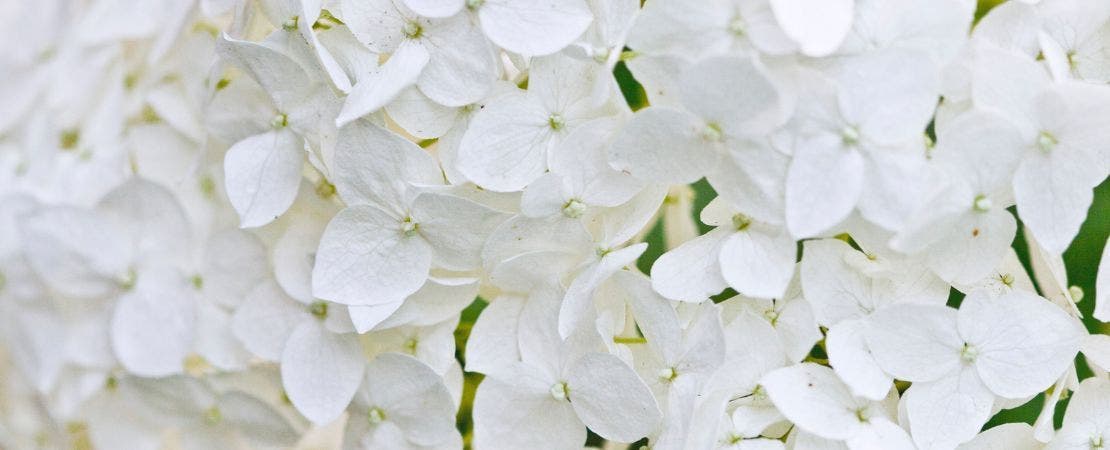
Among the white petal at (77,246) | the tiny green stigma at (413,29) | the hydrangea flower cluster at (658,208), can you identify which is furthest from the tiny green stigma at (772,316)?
the white petal at (77,246)

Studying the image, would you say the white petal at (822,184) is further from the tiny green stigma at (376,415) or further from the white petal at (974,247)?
the tiny green stigma at (376,415)

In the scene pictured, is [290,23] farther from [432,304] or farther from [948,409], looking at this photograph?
[948,409]

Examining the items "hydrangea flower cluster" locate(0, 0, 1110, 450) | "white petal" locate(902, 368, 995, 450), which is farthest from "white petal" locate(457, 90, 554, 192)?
"white petal" locate(902, 368, 995, 450)

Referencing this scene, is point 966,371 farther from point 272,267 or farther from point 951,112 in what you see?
point 272,267

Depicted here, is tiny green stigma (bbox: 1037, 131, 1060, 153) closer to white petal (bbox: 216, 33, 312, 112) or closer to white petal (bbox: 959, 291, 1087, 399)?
white petal (bbox: 959, 291, 1087, 399)

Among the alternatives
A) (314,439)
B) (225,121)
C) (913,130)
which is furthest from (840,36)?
(314,439)

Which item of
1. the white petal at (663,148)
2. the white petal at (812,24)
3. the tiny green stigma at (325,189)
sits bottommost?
the tiny green stigma at (325,189)

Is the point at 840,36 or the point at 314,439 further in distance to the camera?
the point at 314,439
